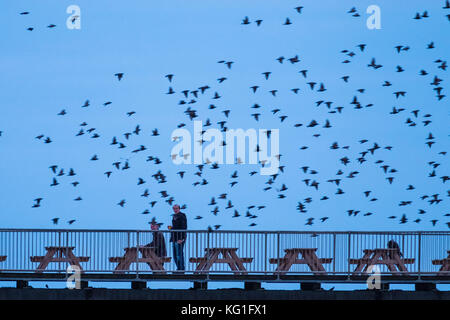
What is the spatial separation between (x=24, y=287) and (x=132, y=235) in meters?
3.31

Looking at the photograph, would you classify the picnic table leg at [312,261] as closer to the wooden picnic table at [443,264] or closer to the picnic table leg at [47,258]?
the wooden picnic table at [443,264]

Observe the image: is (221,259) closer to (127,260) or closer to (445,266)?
(127,260)

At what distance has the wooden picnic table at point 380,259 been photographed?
3616 cm

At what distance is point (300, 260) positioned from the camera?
3622 centimetres

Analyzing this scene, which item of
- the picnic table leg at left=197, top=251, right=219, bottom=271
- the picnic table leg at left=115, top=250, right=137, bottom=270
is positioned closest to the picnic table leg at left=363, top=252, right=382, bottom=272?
the picnic table leg at left=197, top=251, right=219, bottom=271

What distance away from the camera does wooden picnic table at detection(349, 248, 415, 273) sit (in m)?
36.2

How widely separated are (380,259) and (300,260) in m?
2.10

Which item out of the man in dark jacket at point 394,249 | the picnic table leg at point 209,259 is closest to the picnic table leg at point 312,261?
the man in dark jacket at point 394,249

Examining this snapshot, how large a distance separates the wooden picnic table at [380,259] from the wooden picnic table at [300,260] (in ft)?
2.66

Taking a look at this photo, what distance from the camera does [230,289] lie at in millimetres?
36188
